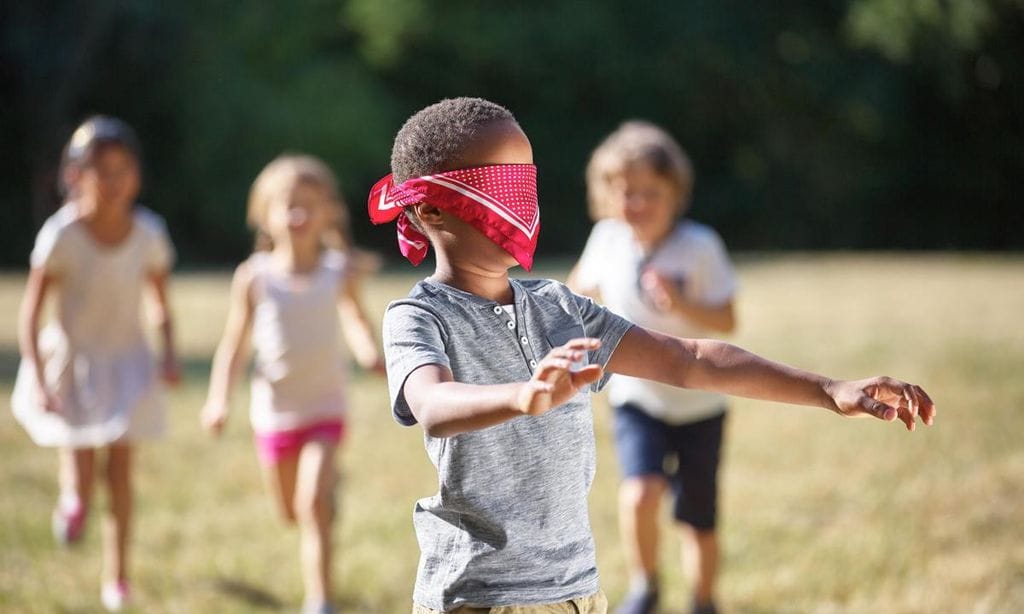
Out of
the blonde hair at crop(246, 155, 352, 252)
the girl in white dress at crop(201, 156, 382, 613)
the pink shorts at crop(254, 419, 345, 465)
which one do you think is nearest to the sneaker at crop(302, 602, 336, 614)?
the girl in white dress at crop(201, 156, 382, 613)

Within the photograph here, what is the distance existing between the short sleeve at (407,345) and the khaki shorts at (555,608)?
0.40 meters

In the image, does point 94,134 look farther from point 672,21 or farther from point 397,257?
point 672,21

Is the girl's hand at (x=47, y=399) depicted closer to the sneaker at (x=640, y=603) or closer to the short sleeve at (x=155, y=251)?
the short sleeve at (x=155, y=251)

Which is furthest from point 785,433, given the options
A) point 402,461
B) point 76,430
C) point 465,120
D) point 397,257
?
point 397,257

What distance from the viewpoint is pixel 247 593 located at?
5129 millimetres

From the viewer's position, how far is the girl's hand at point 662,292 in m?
4.74

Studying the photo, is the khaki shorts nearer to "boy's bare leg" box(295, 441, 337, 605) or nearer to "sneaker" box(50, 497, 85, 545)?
"boy's bare leg" box(295, 441, 337, 605)

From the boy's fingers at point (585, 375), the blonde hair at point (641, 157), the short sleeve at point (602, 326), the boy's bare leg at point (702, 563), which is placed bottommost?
the boy's bare leg at point (702, 563)

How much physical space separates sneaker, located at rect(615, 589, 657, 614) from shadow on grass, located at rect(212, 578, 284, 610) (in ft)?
4.72

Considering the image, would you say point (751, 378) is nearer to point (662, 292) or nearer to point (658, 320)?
point (662, 292)

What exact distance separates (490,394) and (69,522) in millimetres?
4199

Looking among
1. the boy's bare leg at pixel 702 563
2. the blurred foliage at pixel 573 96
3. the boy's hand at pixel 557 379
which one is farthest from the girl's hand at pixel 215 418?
the blurred foliage at pixel 573 96

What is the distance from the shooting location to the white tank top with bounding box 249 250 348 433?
17.2ft

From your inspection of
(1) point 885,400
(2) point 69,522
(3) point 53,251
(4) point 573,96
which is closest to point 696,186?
(4) point 573,96
